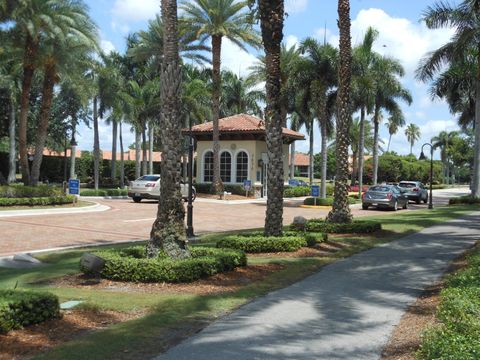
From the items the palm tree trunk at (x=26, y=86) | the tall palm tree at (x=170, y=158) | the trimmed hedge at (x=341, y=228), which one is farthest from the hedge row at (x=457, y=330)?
the palm tree trunk at (x=26, y=86)

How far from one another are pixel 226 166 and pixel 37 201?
1811 cm

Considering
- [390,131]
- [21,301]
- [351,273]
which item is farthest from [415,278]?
[390,131]

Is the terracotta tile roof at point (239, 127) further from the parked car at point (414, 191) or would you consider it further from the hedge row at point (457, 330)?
the hedge row at point (457, 330)

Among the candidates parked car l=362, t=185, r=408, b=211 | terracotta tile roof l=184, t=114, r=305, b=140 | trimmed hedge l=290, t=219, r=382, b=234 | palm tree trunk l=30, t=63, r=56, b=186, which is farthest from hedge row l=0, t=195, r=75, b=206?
terracotta tile roof l=184, t=114, r=305, b=140

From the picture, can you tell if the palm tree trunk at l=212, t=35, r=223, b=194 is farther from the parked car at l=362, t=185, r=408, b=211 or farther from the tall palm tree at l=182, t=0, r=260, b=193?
the parked car at l=362, t=185, r=408, b=211

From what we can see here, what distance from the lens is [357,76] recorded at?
32125 mm

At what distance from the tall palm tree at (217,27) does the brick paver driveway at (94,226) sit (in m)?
12.3

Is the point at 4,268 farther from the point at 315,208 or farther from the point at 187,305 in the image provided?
the point at 315,208

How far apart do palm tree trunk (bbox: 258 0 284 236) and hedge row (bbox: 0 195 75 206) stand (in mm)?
14271

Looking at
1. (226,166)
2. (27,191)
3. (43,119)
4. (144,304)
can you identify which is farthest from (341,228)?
(226,166)

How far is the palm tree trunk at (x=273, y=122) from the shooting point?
12320mm

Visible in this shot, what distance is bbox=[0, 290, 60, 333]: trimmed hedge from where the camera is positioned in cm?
555

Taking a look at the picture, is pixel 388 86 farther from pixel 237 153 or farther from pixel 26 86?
pixel 26 86

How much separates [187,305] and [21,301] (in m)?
2.09
